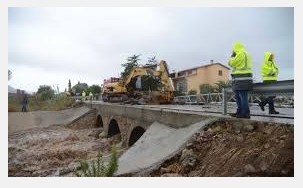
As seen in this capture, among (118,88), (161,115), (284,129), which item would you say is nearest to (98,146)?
(118,88)

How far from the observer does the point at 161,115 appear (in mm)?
11414

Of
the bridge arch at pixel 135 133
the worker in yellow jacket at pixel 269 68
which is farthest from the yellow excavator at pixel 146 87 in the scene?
the worker in yellow jacket at pixel 269 68

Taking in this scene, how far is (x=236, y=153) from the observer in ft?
22.0

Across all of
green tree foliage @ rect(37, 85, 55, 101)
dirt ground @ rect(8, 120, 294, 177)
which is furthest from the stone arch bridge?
green tree foliage @ rect(37, 85, 55, 101)

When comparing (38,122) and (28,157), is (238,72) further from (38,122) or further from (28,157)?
(38,122)

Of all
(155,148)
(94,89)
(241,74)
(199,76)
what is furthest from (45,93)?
(241,74)

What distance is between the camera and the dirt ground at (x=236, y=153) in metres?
5.98

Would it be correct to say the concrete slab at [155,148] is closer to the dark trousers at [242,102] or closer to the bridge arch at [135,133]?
the dark trousers at [242,102]

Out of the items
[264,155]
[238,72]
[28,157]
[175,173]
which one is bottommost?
[28,157]

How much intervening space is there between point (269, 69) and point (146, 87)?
14.4m

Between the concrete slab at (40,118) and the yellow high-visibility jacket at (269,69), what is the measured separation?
69.7 feet

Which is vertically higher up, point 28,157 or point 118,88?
point 118,88

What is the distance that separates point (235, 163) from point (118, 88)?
61.0 ft

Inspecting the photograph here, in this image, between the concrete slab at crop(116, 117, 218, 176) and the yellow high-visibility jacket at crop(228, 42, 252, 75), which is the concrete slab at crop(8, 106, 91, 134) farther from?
the yellow high-visibility jacket at crop(228, 42, 252, 75)
